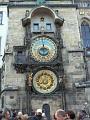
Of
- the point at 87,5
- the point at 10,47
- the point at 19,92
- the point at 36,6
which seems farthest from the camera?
the point at 87,5

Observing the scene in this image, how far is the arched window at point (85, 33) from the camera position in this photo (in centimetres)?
2453

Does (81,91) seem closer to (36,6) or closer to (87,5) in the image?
(36,6)

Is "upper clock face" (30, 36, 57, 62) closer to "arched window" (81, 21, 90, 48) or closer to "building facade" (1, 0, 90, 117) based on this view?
"building facade" (1, 0, 90, 117)

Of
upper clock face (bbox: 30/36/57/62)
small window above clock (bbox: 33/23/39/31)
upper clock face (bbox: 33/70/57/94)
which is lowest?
upper clock face (bbox: 33/70/57/94)

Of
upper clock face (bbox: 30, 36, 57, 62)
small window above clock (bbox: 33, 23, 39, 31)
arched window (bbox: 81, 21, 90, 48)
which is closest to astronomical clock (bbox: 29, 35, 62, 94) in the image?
upper clock face (bbox: 30, 36, 57, 62)

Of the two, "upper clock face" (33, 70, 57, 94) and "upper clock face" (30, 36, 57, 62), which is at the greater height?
"upper clock face" (30, 36, 57, 62)

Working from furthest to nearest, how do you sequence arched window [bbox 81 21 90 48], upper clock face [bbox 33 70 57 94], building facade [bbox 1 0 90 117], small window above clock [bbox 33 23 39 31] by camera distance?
arched window [bbox 81 21 90 48], small window above clock [bbox 33 23 39 31], upper clock face [bbox 33 70 57 94], building facade [bbox 1 0 90 117]

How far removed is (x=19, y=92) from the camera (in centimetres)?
1828

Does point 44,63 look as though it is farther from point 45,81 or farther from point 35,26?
point 35,26

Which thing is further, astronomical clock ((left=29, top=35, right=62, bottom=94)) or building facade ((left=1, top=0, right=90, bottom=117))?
astronomical clock ((left=29, top=35, right=62, bottom=94))

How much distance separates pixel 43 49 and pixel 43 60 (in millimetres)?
790

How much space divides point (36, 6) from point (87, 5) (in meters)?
6.92

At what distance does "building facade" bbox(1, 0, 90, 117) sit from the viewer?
18172 mm

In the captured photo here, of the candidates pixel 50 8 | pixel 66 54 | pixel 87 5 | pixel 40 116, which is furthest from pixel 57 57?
pixel 40 116
